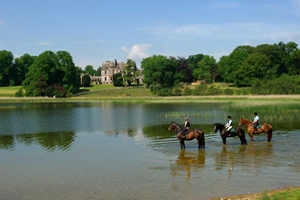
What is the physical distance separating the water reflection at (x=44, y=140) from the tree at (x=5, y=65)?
4390 inches

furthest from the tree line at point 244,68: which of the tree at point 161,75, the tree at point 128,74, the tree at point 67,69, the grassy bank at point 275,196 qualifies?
the grassy bank at point 275,196

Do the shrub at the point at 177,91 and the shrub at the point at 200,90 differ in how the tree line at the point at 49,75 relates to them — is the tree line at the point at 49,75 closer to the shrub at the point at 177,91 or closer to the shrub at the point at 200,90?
the shrub at the point at 177,91

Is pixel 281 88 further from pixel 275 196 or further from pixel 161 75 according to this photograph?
pixel 275 196

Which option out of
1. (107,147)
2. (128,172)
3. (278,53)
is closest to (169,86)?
(278,53)

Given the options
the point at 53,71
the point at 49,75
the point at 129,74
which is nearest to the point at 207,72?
the point at 129,74

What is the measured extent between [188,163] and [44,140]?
12.6m

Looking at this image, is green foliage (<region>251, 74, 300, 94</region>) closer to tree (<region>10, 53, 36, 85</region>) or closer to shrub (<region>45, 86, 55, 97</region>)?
shrub (<region>45, 86, 55, 97</region>)

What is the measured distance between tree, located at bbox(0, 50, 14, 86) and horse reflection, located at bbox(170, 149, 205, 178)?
12502 centimetres

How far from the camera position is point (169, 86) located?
313 ft

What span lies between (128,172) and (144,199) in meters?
3.21

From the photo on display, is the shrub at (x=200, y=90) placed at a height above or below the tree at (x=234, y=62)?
below

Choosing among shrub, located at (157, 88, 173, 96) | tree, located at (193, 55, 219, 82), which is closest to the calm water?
shrub, located at (157, 88, 173, 96)

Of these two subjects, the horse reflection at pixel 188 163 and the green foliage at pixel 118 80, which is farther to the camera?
the green foliage at pixel 118 80

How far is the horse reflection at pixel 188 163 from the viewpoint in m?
12.2
